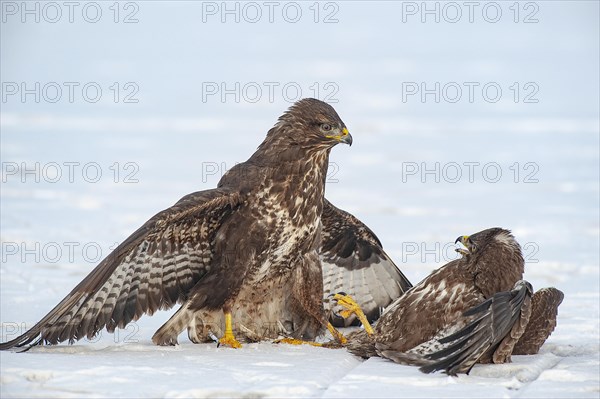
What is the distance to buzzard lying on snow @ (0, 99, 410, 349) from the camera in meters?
7.96

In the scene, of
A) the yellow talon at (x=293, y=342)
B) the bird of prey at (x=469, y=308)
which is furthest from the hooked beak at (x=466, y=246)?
the yellow talon at (x=293, y=342)

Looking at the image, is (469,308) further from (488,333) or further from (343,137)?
(343,137)

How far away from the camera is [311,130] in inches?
337

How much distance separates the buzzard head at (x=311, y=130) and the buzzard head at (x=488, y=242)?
1274 millimetres

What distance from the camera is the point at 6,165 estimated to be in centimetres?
1722

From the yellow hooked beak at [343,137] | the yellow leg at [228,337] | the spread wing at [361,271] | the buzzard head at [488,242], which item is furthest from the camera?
the spread wing at [361,271]

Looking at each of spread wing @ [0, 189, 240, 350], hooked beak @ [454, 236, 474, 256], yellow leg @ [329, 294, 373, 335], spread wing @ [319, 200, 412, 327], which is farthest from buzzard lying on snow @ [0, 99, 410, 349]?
hooked beak @ [454, 236, 474, 256]

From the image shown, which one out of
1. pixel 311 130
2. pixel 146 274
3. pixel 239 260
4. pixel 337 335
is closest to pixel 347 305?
pixel 337 335

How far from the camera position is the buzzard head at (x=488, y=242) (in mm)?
7852

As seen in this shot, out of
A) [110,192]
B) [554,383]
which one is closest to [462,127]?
[110,192]

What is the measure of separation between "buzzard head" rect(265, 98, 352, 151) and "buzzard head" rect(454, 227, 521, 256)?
127cm

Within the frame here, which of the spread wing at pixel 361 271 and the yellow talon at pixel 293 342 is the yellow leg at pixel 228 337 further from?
the spread wing at pixel 361 271

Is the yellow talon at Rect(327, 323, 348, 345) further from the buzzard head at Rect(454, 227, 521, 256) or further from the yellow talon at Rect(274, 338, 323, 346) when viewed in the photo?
the buzzard head at Rect(454, 227, 521, 256)

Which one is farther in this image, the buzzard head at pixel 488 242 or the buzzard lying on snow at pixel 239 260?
the buzzard lying on snow at pixel 239 260
